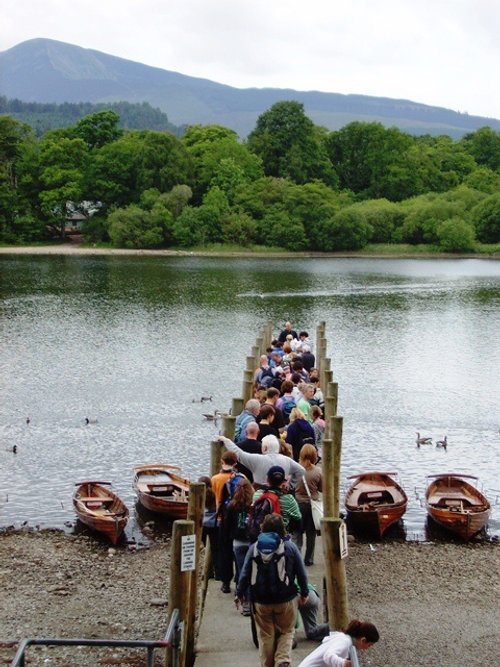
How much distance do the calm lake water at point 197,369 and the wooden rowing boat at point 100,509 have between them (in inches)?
27.5

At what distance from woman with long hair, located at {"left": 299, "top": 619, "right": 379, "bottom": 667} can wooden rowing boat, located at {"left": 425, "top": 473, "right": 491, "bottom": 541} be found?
13856mm

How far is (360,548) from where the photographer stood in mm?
20859

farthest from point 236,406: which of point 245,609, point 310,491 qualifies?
point 245,609

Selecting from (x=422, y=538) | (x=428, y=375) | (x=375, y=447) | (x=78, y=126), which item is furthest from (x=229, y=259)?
(x=422, y=538)

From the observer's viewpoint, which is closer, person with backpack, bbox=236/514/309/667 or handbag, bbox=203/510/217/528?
person with backpack, bbox=236/514/309/667

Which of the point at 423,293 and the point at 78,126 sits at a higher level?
the point at 78,126

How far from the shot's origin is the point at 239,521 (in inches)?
495

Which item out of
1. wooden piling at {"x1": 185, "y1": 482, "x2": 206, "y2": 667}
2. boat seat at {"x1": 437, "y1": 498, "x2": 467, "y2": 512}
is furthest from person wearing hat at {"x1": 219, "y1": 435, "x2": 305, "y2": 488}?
boat seat at {"x1": 437, "y1": 498, "x2": 467, "y2": 512}

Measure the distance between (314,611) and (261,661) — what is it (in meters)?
1.62

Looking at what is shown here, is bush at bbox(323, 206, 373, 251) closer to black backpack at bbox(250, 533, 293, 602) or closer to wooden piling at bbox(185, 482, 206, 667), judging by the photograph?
wooden piling at bbox(185, 482, 206, 667)

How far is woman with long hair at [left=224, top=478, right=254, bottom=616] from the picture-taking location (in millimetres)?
12148

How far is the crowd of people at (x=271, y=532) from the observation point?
10109 mm

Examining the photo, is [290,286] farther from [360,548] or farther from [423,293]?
[360,548]

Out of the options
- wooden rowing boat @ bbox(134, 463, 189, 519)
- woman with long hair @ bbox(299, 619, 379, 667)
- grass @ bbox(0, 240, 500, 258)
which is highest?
woman with long hair @ bbox(299, 619, 379, 667)
